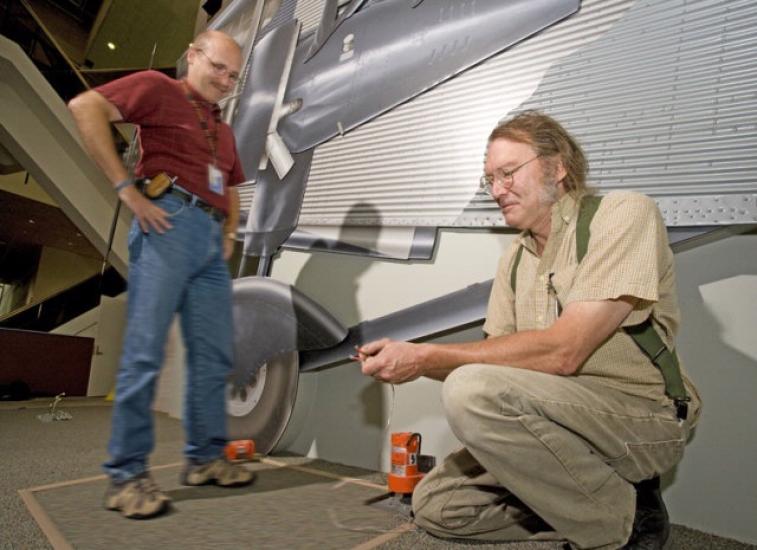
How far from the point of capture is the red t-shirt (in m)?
1.30

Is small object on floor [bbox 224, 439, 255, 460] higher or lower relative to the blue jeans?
lower

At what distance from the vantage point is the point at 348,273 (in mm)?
2053

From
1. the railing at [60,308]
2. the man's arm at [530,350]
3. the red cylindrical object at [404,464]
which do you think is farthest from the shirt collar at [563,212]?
the railing at [60,308]

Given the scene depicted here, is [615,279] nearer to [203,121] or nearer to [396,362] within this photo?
[396,362]

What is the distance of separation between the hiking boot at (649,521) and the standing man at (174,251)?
3.54 feet

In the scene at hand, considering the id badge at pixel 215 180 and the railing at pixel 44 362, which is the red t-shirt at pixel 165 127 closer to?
the id badge at pixel 215 180

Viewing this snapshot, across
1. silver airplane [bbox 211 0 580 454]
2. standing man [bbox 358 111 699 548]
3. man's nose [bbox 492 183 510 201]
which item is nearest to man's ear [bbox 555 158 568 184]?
standing man [bbox 358 111 699 548]

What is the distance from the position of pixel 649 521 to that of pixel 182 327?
131 cm

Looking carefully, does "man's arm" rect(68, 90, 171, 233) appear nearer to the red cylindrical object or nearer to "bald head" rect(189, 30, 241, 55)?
"bald head" rect(189, 30, 241, 55)

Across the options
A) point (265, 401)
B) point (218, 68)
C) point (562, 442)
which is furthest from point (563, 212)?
point (265, 401)

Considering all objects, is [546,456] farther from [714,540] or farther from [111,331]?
[111,331]

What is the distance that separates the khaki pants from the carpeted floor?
0.22 metres

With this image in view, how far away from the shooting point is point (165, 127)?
1.35 m

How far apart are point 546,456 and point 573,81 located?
3.92 feet
